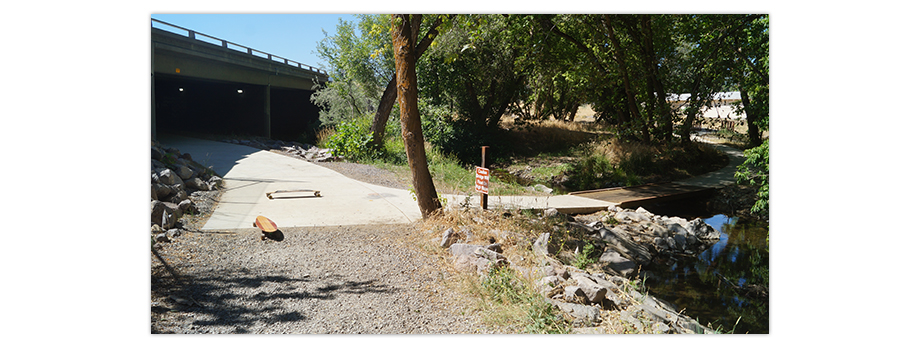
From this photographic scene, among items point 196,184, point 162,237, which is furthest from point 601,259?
point 196,184

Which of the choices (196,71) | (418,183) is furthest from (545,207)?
(196,71)

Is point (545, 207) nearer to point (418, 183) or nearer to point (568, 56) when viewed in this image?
point (418, 183)

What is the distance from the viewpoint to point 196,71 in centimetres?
1130

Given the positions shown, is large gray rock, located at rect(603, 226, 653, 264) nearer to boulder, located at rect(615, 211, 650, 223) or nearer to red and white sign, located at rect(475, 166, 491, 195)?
boulder, located at rect(615, 211, 650, 223)

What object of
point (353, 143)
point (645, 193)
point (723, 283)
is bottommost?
point (723, 283)

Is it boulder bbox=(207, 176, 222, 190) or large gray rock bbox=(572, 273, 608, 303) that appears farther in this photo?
boulder bbox=(207, 176, 222, 190)

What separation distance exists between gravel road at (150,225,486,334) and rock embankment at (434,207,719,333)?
22.9 inches

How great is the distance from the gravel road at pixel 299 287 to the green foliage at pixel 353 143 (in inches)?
263

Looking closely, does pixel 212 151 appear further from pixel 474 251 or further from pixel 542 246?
pixel 542 246

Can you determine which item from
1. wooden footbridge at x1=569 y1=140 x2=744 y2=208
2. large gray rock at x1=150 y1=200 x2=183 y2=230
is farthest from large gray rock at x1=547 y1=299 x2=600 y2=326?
wooden footbridge at x1=569 y1=140 x2=744 y2=208

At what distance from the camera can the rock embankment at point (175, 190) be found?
15.9 ft

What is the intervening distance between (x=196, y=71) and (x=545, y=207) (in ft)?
30.0

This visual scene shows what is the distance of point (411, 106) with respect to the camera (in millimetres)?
5402

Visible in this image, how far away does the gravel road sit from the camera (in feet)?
10.8
